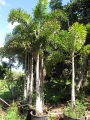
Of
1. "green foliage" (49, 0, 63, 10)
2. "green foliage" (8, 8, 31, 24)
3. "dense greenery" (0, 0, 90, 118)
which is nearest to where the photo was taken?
"dense greenery" (0, 0, 90, 118)

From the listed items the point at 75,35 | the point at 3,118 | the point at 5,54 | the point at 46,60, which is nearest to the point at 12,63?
the point at 5,54

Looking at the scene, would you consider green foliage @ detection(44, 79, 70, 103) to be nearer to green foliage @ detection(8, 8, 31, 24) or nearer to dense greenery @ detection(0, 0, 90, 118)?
dense greenery @ detection(0, 0, 90, 118)

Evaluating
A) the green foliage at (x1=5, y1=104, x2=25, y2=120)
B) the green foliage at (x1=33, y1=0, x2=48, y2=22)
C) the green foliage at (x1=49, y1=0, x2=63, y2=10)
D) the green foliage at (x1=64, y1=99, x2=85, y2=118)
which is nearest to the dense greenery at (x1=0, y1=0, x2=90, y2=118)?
the green foliage at (x1=33, y1=0, x2=48, y2=22)

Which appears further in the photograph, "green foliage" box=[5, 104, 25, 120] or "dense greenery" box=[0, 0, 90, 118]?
"green foliage" box=[5, 104, 25, 120]

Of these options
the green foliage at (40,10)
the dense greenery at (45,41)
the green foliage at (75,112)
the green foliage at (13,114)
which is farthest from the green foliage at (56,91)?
the green foliage at (40,10)

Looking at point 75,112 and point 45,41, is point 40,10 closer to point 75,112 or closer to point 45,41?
point 45,41

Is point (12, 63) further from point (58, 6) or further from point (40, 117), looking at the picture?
point (40, 117)

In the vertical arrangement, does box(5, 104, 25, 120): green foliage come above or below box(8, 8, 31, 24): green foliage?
below

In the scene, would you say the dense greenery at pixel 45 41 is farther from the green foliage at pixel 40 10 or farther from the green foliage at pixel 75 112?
the green foliage at pixel 75 112

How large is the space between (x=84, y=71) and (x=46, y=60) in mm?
2970

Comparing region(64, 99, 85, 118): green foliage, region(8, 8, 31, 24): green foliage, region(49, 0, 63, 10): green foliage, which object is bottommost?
region(64, 99, 85, 118): green foliage

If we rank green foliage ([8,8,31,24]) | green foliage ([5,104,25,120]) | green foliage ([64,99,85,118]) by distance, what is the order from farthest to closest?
green foliage ([8,8,31,24]) → green foliage ([5,104,25,120]) → green foliage ([64,99,85,118])

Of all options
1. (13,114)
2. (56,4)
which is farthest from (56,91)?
(56,4)

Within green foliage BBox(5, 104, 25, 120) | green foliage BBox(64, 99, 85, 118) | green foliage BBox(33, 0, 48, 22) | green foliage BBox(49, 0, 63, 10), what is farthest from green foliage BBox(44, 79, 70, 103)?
green foliage BBox(49, 0, 63, 10)
